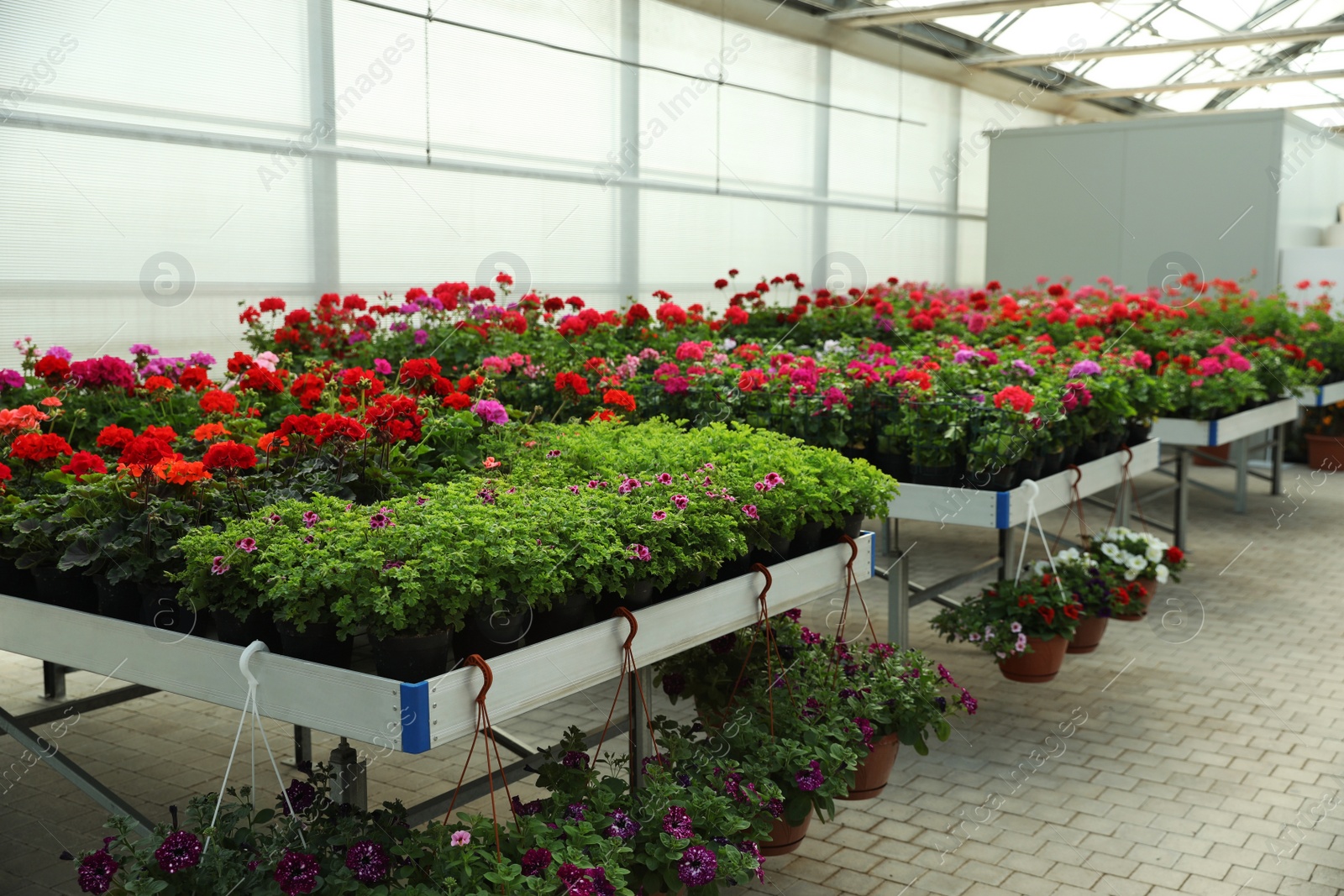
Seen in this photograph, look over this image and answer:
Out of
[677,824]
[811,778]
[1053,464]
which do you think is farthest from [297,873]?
[1053,464]

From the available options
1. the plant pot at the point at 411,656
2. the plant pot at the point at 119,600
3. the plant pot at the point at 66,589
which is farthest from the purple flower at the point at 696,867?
the plant pot at the point at 66,589

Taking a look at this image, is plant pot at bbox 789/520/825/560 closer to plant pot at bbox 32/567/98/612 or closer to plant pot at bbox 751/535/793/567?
plant pot at bbox 751/535/793/567

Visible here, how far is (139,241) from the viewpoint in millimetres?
6289

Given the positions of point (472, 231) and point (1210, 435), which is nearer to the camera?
point (1210, 435)

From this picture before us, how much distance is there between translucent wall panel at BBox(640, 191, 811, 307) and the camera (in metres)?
9.49

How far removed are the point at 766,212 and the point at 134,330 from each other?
600 centimetres

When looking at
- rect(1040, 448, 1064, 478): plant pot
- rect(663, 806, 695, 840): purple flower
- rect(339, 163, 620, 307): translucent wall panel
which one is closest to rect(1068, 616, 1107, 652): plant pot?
rect(1040, 448, 1064, 478): plant pot

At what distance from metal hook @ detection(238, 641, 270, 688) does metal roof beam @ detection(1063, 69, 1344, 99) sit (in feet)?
50.0

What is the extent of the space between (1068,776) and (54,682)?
12.8 feet

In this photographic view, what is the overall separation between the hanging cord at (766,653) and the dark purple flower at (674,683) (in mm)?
178

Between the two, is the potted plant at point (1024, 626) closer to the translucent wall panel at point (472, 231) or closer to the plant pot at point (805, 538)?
the plant pot at point (805, 538)

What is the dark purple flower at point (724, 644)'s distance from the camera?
3309 millimetres

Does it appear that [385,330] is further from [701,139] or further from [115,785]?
[701,139]

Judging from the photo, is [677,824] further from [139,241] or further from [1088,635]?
[139,241]
